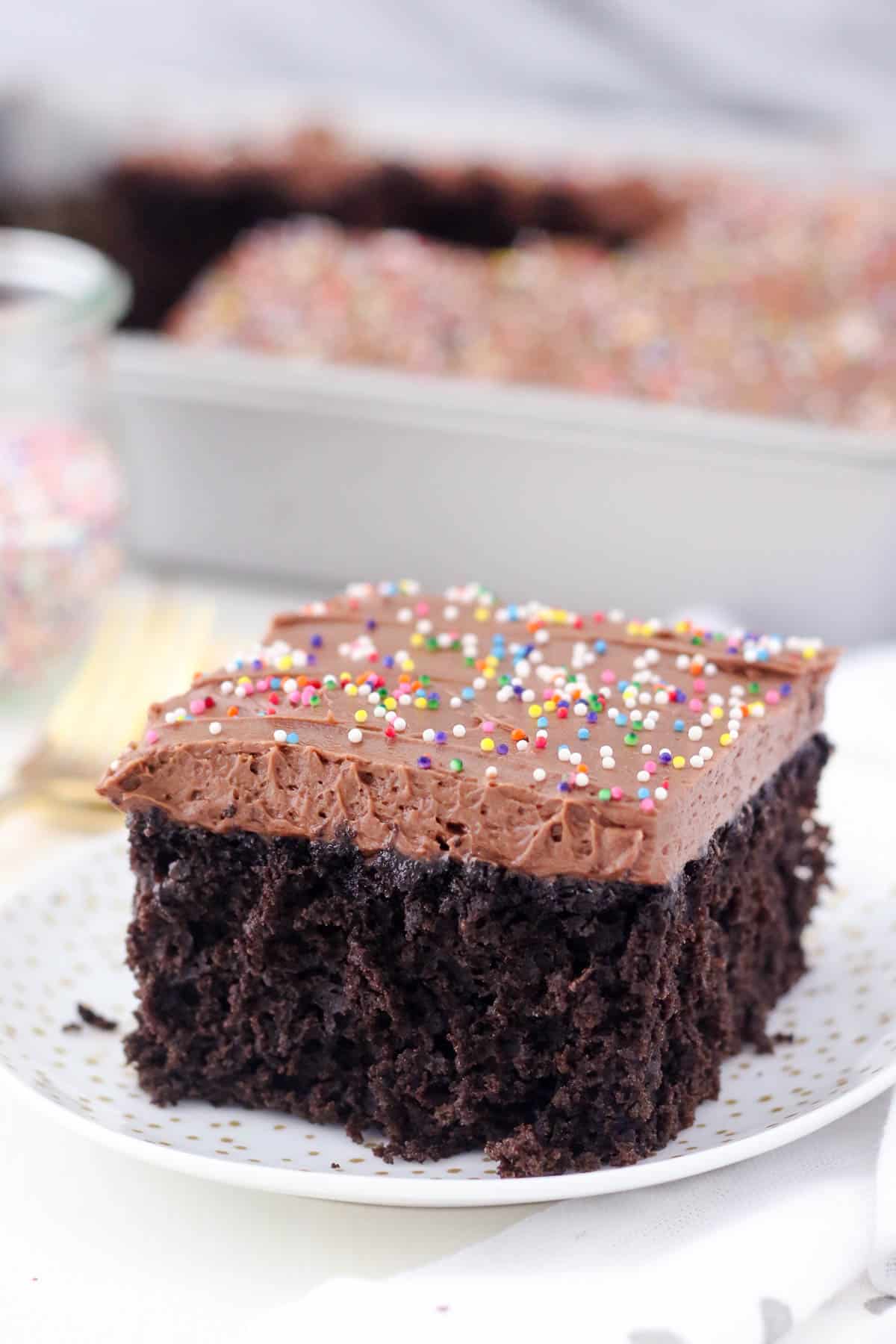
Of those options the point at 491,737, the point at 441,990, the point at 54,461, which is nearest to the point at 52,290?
the point at 54,461

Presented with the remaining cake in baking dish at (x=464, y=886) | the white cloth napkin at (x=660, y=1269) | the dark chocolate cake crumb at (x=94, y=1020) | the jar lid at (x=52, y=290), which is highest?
the jar lid at (x=52, y=290)

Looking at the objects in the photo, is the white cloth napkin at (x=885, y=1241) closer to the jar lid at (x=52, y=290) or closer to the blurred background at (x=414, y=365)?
the blurred background at (x=414, y=365)

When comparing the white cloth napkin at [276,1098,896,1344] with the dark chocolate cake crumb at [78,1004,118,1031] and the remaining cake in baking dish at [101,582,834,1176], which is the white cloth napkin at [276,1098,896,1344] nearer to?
the remaining cake in baking dish at [101,582,834,1176]

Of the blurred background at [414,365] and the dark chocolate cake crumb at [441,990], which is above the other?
the blurred background at [414,365]

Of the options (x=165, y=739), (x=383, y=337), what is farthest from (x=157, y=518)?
(x=165, y=739)

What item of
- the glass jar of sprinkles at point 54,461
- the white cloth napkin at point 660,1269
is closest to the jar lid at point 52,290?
the glass jar of sprinkles at point 54,461

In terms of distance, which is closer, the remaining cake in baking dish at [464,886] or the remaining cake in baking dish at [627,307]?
the remaining cake in baking dish at [464,886]
